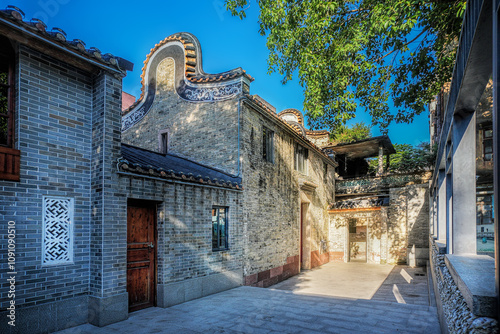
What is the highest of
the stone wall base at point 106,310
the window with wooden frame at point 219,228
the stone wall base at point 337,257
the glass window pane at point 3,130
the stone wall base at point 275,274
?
the glass window pane at point 3,130

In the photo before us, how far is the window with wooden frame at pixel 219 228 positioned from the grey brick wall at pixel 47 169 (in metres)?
3.38

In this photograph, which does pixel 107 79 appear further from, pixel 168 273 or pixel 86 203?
Answer: pixel 168 273

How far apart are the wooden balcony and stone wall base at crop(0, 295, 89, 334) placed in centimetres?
184

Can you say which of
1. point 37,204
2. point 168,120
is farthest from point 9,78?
point 168,120

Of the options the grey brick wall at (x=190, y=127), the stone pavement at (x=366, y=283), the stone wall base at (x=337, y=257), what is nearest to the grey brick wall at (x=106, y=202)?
the grey brick wall at (x=190, y=127)

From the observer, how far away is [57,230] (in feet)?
16.1

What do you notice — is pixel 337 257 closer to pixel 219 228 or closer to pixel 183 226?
pixel 219 228

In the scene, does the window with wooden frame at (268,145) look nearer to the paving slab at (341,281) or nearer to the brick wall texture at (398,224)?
the paving slab at (341,281)

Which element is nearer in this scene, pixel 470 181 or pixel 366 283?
pixel 470 181

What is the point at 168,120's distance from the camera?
10906 mm

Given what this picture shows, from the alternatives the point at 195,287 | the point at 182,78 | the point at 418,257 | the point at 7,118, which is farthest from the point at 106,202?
the point at 418,257

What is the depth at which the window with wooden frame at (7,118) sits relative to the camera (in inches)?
171

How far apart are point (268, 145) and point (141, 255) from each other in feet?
20.6

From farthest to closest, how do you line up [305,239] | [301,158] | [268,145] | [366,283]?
[305,239]
[301,158]
[268,145]
[366,283]
